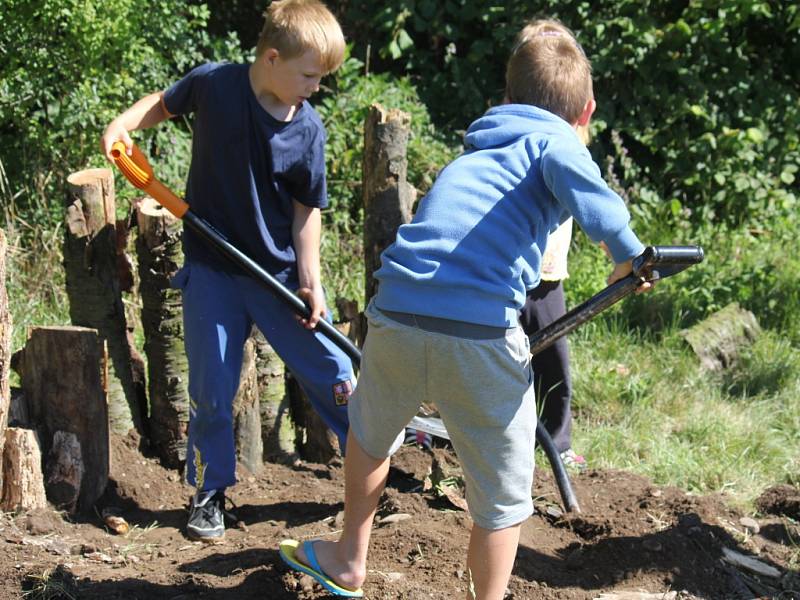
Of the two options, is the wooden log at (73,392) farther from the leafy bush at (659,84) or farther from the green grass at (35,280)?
the leafy bush at (659,84)

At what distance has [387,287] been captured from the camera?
8.95ft

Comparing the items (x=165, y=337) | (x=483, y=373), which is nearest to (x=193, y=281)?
(x=165, y=337)

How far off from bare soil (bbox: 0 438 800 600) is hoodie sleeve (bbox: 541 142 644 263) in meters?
1.23

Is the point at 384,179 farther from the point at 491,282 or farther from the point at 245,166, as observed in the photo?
the point at 491,282

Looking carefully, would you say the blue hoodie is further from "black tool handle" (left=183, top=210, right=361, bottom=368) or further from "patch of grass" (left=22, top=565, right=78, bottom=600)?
"patch of grass" (left=22, top=565, right=78, bottom=600)

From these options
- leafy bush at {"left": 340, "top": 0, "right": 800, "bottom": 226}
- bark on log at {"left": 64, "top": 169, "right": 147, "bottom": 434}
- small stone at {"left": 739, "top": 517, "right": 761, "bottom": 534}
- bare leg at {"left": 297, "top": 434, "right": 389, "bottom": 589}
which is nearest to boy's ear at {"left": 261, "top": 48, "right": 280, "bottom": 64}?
bark on log at {"left": 64, "top": 169, "right": 147, "bottom": 434}

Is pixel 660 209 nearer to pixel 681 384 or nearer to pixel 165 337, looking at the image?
pixel 681 384

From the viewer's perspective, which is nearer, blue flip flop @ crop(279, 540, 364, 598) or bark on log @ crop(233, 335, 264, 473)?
blue flip flop @ crop(279, 540, 364, 598)

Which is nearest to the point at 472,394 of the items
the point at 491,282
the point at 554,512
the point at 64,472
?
the point at 491,282

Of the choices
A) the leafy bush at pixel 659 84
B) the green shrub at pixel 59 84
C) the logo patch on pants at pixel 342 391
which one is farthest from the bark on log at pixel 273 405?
the leafy bush at pixel 659 84

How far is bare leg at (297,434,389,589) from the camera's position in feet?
9.67

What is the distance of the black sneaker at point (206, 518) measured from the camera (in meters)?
3.57

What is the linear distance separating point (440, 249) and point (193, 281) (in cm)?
120

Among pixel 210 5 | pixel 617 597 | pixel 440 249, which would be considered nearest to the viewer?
pixel 440 249
